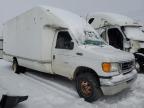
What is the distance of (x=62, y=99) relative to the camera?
5.97m

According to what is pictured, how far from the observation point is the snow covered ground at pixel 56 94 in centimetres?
555

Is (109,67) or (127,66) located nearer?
(109,67)

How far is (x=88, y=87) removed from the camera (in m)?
5.69

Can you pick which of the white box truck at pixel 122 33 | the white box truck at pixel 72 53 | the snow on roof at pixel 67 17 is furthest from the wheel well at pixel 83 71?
the white box truck at pixel 122 33

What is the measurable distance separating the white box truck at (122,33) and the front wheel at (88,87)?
170 inches

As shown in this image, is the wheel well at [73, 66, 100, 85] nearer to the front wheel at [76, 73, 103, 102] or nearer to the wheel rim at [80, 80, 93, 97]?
the front wheel at [76, 73, 103, 102]

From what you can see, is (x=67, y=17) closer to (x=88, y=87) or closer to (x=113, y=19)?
(x=88, y=87)

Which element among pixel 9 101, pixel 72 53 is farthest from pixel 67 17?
pixel 9 101

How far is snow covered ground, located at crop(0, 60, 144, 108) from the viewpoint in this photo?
5551 mm

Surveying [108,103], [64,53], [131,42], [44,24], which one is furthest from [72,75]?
[131,42]

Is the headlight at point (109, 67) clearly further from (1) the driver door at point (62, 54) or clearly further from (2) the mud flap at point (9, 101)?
(2) the mud flap at point (9, 101)

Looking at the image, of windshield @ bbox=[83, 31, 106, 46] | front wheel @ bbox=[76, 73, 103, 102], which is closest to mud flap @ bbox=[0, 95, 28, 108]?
front wheel @ bbox=[76, 73, 103, 102]

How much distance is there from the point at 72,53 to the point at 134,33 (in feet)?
16.4

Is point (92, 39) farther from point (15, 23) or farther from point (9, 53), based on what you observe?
point (9, 53)
